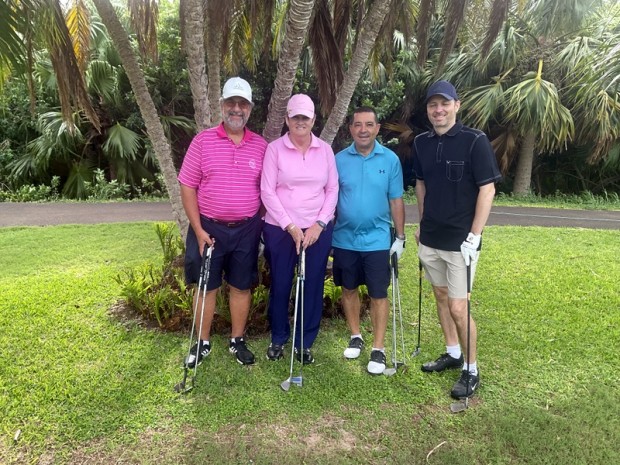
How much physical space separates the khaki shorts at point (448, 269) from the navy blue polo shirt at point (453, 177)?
0.24ft

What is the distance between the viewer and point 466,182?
10.4ft

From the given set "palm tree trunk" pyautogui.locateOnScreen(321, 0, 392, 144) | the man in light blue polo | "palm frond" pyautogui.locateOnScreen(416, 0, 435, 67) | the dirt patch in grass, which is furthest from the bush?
"palm frond" pyautogui.locateOnScreen(416, 0, 435, 67)

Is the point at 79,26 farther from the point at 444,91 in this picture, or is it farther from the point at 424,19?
the point at 444,91

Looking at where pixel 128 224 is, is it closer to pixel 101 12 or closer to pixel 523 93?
pixel 101 12

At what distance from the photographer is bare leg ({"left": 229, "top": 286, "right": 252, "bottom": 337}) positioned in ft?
12.4

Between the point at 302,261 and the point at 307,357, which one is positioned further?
the point at 307,357

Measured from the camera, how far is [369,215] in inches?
138

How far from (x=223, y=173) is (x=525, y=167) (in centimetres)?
1244

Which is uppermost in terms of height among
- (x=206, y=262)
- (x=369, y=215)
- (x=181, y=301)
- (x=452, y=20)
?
(x=452, y=20)

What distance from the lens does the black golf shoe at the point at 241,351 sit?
3.78 meters

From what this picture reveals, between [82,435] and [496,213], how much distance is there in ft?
32.5

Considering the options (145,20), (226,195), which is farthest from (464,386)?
(145,20)

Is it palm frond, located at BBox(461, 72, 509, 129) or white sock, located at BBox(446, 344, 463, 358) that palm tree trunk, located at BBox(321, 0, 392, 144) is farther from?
palm frond, located at BBox(461, 72, 509, 129)

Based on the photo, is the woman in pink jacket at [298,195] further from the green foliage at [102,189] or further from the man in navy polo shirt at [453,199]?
the green foliage at [102,189]
